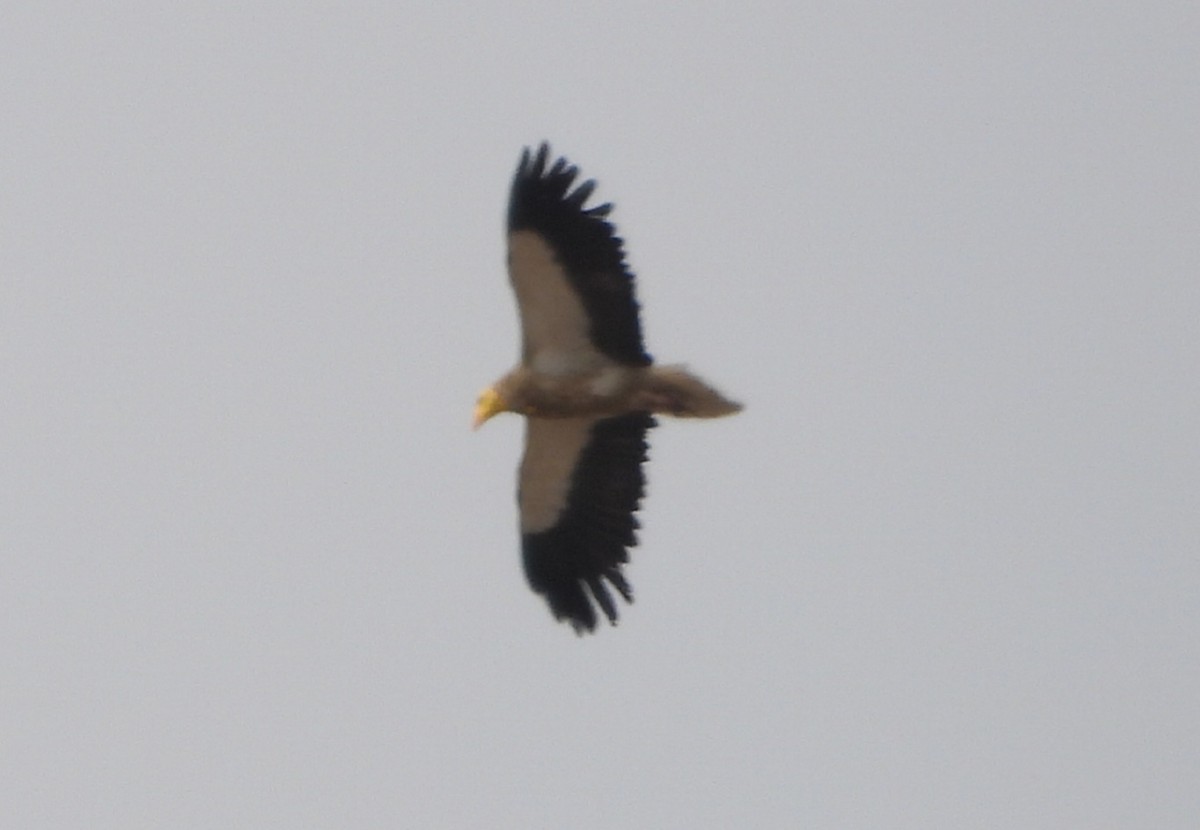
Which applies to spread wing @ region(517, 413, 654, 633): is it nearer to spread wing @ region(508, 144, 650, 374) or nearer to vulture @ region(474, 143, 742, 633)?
vulture @ region(474, 143, 742, 633)

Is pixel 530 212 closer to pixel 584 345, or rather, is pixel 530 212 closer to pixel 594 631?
pixel 584 345

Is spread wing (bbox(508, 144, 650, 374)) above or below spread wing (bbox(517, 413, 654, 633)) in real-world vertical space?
above

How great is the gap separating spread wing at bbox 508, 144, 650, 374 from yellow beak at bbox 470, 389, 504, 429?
1.62 feet

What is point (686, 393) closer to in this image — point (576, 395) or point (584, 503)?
point (576, 395)

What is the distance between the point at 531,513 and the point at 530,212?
2.44 metres

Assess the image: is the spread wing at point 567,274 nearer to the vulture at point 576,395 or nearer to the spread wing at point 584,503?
the vulture at point 576,395

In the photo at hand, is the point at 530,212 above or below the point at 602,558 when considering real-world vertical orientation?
above

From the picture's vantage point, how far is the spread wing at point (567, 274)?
19.9 meters

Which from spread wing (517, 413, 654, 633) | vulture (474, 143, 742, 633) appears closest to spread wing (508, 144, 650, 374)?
vulture (474, 143, 742, 633)

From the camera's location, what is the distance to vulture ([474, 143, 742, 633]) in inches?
784

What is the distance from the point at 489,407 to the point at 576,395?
2.21 feet

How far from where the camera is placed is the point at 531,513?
21234mm

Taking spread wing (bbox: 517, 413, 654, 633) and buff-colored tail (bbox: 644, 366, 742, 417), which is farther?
spread wing (bbox: 517, 413, 654, 633)

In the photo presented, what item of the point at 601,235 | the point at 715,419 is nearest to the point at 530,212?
the point at 601,235
